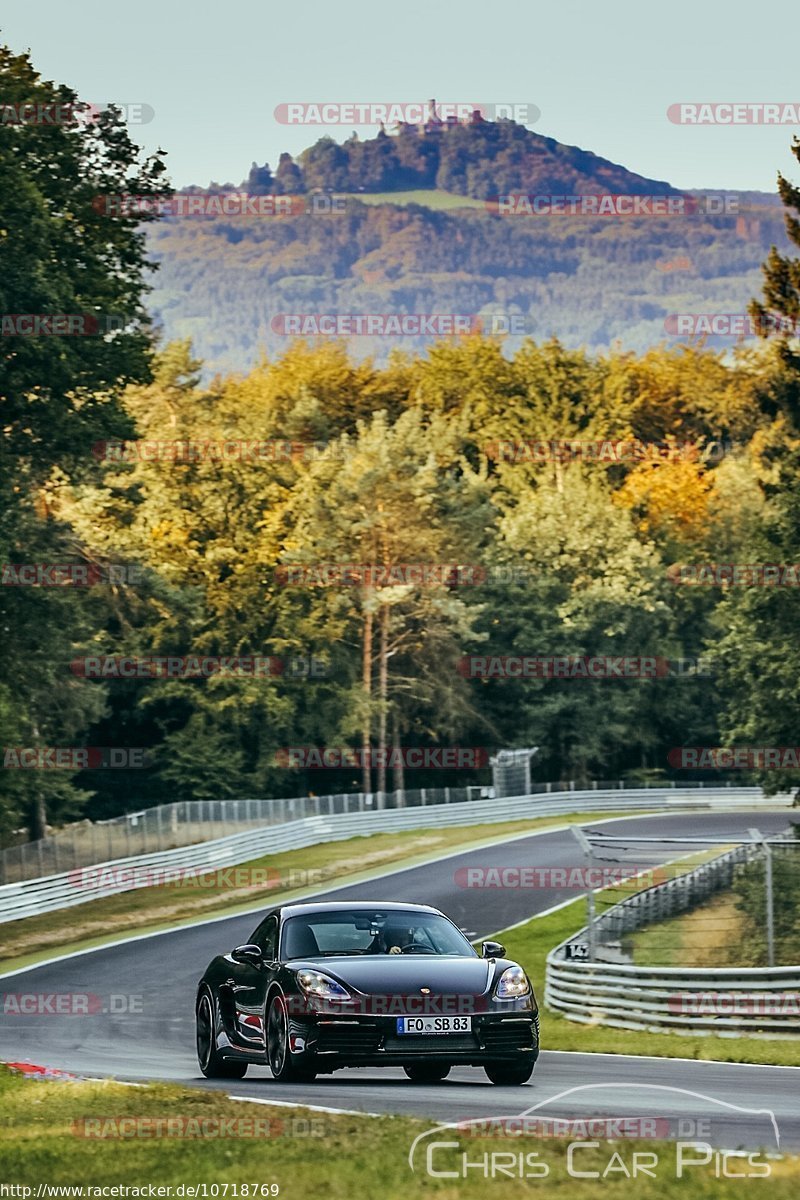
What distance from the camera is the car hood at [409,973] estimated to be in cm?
1356

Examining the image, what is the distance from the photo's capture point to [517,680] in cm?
8812

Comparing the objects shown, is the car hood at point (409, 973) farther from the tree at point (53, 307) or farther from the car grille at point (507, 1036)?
the tree at point (53, 307)

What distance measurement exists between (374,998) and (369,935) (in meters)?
1.28

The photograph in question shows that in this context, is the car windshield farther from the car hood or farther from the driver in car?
the car hood

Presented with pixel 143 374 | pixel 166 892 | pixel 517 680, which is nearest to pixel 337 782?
pixel 517 680

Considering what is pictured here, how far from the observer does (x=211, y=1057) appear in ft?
51.6

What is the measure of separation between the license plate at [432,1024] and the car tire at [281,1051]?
2.81 feet

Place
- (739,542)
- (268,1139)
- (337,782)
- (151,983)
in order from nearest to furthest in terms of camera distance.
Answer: (268,1139) → (151,983) → (337,782) → (739,542)

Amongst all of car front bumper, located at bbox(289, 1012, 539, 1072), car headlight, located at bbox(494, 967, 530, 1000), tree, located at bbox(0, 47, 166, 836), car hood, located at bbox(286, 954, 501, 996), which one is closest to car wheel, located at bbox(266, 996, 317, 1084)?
car front bumper, located at bbox(289, 1012, 539, 1072)

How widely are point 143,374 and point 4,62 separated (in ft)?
25.4

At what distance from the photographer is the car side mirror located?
14745mm

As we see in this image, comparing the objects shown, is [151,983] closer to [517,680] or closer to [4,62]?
[4,62]

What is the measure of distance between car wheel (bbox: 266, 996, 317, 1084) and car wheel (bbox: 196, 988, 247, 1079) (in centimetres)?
135

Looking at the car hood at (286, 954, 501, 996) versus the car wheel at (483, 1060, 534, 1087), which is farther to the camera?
the car wheel at (483, 1060, 534, 1087)
